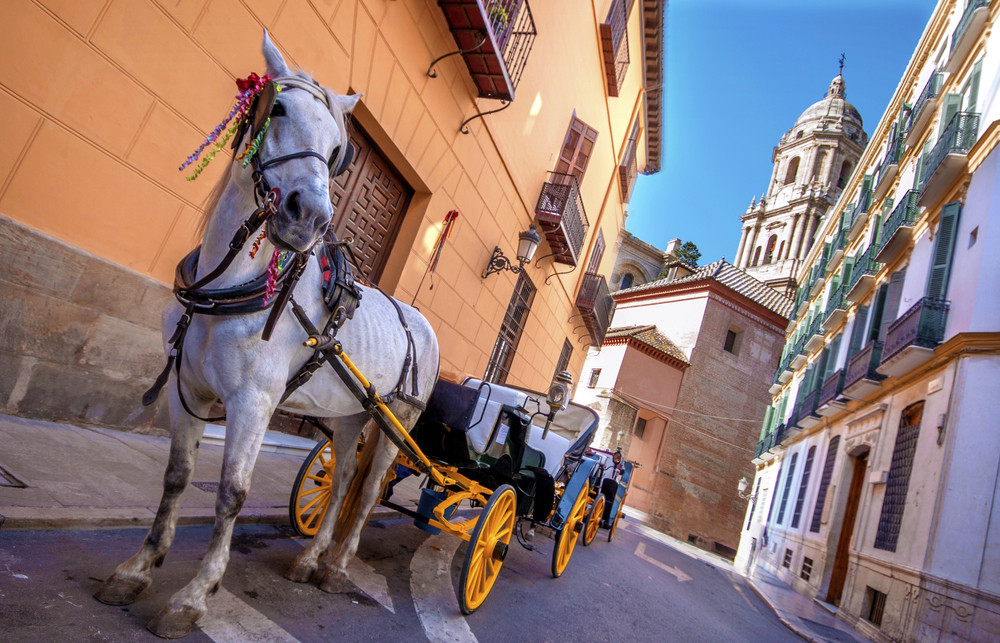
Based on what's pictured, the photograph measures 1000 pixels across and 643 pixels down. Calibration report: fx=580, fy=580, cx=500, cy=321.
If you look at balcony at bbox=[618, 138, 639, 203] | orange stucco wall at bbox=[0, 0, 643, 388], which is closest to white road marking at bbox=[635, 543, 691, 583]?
orange stucco wall at bbox=[0, 0, 643, 388]

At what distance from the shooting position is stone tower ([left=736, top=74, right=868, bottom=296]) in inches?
1492

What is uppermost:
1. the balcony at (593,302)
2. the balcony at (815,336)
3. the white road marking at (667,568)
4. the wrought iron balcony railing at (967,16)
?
the wrought iron balcony railing at (967,16)

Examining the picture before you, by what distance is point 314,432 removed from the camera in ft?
24.8

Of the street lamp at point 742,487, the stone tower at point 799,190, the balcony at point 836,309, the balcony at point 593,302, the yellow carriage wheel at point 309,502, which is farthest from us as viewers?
the stone tower at point 799,190

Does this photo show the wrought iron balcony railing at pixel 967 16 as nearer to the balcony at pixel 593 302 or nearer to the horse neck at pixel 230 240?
the balcony at pixel 593 302

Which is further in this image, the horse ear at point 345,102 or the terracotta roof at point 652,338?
the terracotta roof at point 652,338

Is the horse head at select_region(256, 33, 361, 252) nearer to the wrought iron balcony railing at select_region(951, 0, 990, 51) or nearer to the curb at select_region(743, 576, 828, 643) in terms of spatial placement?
the curb at select_region(743, 576, 828, 643)

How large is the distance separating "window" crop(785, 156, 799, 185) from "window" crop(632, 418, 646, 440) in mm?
23909

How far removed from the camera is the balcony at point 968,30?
11031mm

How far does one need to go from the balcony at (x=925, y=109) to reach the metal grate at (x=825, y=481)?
757 cm

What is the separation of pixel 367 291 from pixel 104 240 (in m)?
2.35

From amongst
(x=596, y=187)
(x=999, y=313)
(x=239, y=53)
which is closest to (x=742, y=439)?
(x=596, y=187)

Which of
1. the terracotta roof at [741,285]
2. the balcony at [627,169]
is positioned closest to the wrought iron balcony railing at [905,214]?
the balcony at [627,169]

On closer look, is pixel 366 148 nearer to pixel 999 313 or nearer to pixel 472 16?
pixel 472 16
